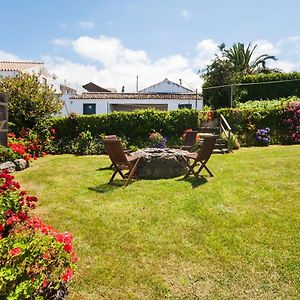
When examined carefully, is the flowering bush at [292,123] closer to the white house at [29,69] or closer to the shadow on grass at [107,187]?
the shadow on grass at [107,187]

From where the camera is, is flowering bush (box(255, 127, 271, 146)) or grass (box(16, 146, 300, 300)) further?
A: flowering bush (box(255, 127, 271, 146))

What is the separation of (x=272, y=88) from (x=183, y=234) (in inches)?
1063

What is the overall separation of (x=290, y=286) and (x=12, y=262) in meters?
2.93

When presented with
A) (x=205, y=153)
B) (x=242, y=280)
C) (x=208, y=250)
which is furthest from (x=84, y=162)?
(x=242, y=280)

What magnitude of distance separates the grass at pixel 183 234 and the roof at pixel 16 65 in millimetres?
Result: 31434

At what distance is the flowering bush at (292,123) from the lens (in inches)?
636

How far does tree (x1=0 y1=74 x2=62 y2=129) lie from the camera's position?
Result: 527 inches

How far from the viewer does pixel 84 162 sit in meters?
11.6

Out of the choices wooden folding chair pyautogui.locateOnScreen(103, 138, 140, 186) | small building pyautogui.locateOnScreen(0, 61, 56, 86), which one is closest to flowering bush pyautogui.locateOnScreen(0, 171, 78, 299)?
wooden folding chair pyautogui.locateOnScreen(103, 138, 140, 186)

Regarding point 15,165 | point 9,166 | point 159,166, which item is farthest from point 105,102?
point 159,166

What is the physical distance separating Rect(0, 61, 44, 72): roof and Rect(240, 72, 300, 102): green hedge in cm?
2443

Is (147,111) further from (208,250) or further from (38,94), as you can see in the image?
(208,250)

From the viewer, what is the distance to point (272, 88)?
93.9 feet

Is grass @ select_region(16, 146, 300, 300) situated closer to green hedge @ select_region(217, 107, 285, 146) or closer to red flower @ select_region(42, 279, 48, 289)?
red flower @ select_region(42, 279, 48, 289)
